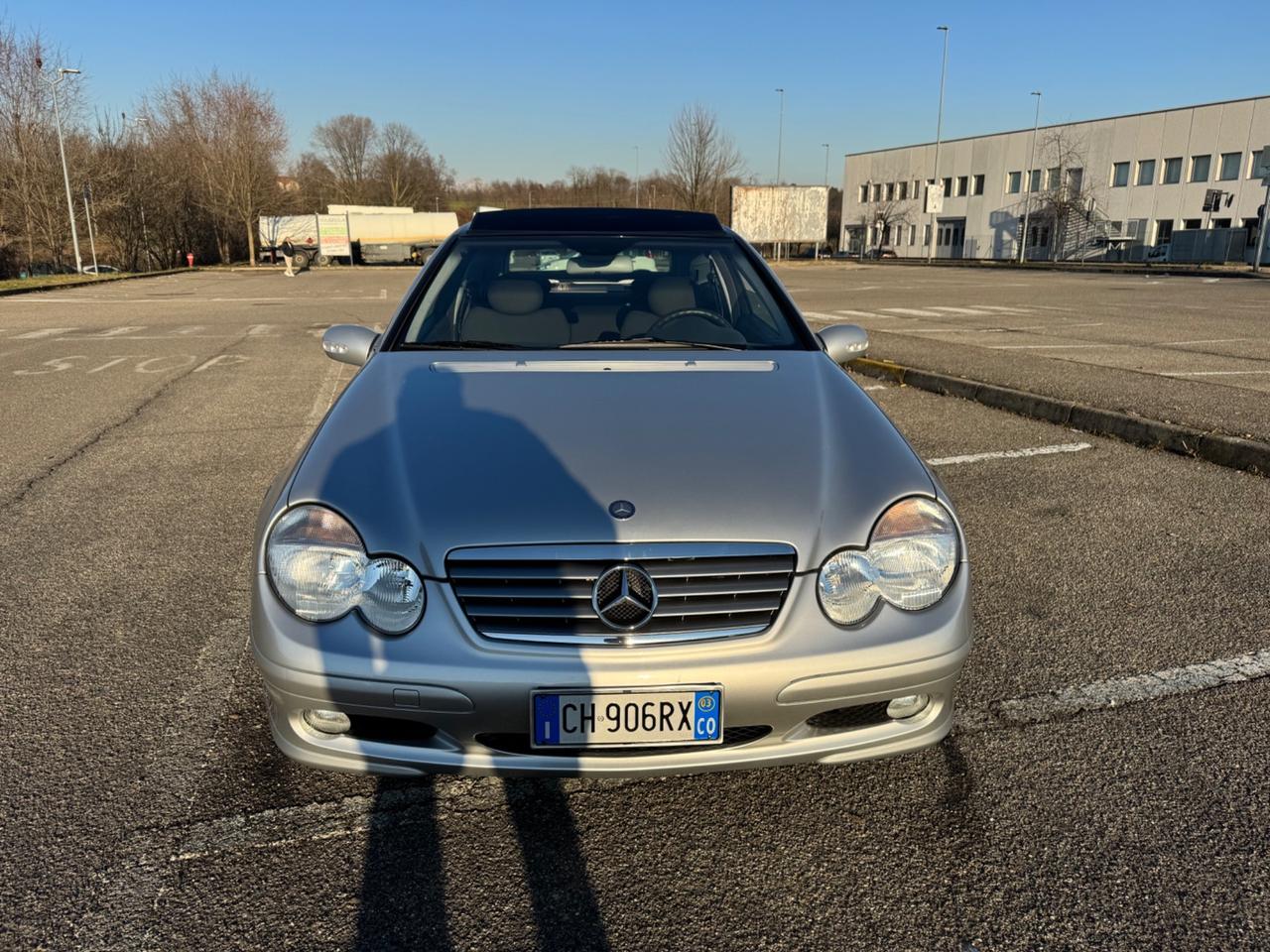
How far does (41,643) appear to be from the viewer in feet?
10.5

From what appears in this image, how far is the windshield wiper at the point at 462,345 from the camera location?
10.5 feet

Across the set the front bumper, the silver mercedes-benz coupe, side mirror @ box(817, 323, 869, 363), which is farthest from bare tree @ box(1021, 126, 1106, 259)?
the front bumper

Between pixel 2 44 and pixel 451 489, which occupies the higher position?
pixel 2 44

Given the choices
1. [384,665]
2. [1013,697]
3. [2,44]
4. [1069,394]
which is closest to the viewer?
[384,665]

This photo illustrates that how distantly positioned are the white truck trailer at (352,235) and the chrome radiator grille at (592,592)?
54811mm

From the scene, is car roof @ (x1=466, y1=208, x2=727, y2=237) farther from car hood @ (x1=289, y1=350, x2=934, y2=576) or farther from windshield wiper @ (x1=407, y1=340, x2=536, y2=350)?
car hood @ (x1=289, y1=350, x2=934, y2=576)

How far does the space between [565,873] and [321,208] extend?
77.7 meters

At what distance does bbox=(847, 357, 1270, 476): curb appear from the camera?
17.7 feet

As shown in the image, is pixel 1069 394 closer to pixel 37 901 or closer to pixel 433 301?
pixel 433 301

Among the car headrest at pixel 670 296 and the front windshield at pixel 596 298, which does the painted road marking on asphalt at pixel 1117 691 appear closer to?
the front windshield at pixel 596 298

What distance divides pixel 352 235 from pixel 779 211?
26.0 metres

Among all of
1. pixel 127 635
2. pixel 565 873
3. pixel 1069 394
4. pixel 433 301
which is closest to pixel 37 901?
pixel 565 873

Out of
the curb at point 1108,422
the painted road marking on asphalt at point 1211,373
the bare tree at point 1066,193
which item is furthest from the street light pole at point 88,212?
the bare tree at point 1066,193

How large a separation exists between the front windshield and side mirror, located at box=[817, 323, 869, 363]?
180mm
